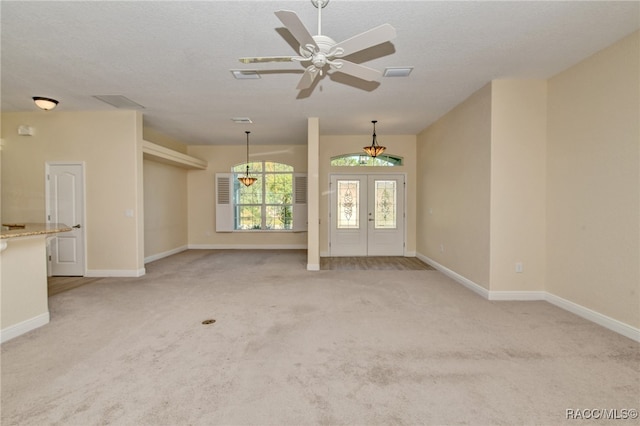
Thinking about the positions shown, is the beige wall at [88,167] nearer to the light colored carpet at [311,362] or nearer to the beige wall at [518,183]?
the light colored carpet at [311,362]

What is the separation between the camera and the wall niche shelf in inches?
216

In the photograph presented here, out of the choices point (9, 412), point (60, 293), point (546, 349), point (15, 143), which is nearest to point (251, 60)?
point (9, 412)

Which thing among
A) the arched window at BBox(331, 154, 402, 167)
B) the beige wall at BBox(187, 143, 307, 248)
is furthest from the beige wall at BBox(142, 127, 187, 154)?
the arched window at BBox(331, 154, 402, 167)

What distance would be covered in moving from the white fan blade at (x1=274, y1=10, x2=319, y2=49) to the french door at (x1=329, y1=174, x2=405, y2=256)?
510 cm

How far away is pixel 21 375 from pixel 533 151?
574cm

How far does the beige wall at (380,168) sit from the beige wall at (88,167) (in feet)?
12.9

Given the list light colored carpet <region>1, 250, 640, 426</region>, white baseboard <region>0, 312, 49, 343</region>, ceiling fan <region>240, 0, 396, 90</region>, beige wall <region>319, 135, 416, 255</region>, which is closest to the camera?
light colored carpet <region>1, 250, 640, 426</region>

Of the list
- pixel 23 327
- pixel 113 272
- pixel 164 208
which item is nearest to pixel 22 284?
pixel 23 327

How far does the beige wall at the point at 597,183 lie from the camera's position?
2.79 m

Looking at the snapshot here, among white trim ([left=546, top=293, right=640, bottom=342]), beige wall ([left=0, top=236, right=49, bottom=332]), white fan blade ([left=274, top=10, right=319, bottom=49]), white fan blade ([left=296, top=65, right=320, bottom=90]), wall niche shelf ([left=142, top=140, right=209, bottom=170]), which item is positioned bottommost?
white trim ([left=546, top=293, right=640, bottom=342])

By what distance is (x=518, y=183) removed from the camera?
3.91m

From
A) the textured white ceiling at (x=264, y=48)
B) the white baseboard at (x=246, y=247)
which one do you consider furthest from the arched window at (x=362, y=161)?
the white baseboard at (x=246, y=247)

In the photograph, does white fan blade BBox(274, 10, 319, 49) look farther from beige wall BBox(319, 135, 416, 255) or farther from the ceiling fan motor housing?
Result: beige wall BBox(319, 135, 416, 255)

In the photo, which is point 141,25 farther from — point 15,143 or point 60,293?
point 15,143
